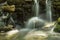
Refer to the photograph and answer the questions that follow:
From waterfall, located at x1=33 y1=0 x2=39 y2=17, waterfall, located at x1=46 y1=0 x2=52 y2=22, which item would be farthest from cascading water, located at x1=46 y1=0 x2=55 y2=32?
waterfall, located at x1=33 y1=0 x2=39 y2=17

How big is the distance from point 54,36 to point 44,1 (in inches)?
181

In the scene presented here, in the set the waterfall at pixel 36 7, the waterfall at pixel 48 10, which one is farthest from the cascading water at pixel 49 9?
the waterfall at pixel 36 7

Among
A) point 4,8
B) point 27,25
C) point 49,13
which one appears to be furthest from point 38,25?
point 4,8

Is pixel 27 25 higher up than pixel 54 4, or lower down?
lower down

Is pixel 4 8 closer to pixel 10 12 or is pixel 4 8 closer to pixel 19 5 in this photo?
pixel 10 12

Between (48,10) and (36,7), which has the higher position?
(36,7)

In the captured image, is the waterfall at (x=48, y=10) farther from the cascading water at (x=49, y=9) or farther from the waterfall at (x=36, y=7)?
the waterfall at (x=36, y=7)

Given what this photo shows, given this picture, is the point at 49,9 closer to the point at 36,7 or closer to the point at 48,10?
the point at 48,10

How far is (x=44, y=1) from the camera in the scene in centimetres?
1302

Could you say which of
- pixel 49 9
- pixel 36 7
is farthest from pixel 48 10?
pixel 36 7

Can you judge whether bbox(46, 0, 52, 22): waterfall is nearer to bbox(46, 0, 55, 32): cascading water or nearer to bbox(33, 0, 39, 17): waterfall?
bbox(46, 0, 55, 32): cascading water

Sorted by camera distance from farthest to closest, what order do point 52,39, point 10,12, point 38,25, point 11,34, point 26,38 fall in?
point 10,12
point 38,25
point 11,34
point 26,38
point 52,39

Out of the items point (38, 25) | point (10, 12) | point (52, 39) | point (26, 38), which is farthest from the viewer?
point (10, 12)

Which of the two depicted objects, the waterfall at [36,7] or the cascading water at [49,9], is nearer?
the cascading water at [49,9]
